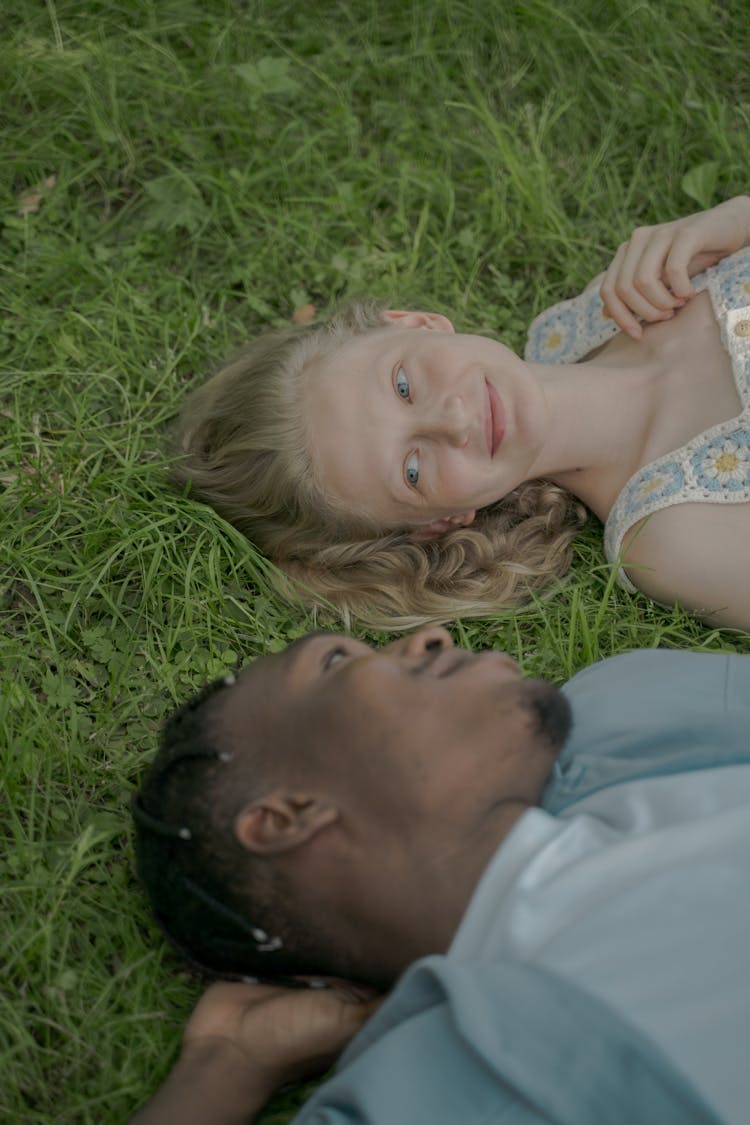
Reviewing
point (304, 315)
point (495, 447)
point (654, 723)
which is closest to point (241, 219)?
point (304, 315)

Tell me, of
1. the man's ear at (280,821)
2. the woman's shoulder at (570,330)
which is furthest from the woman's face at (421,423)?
the man's ear at (280,821)

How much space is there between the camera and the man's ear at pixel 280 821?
213 centimetres

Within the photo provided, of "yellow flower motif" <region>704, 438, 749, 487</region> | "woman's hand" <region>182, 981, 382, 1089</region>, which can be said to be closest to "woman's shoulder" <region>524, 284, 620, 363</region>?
"yellow flower motif" <region>704, 438, 749, 487</region>

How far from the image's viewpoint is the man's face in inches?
84.7

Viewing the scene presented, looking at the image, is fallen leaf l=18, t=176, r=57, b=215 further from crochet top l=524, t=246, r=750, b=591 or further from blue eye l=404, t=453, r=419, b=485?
crochet top l=524, t=246, r=750, b=591

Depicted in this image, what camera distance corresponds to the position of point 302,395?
3242mm

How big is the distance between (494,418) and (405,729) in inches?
50.6

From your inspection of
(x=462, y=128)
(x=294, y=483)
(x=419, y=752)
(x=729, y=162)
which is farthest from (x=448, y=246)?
(x=419, y=752)

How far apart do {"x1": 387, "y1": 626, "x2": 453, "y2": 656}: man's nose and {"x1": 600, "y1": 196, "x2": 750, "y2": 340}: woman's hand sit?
1572 mm

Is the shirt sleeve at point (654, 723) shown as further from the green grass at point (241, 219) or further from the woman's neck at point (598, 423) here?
the woman's neck at point (598, 423)

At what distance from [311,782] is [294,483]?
127 centimetres

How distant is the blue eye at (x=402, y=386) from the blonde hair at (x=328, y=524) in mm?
291

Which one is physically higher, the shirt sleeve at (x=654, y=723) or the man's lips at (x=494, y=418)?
the man's lips at (x=494, y=418)

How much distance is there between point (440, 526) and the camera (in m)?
3.38
